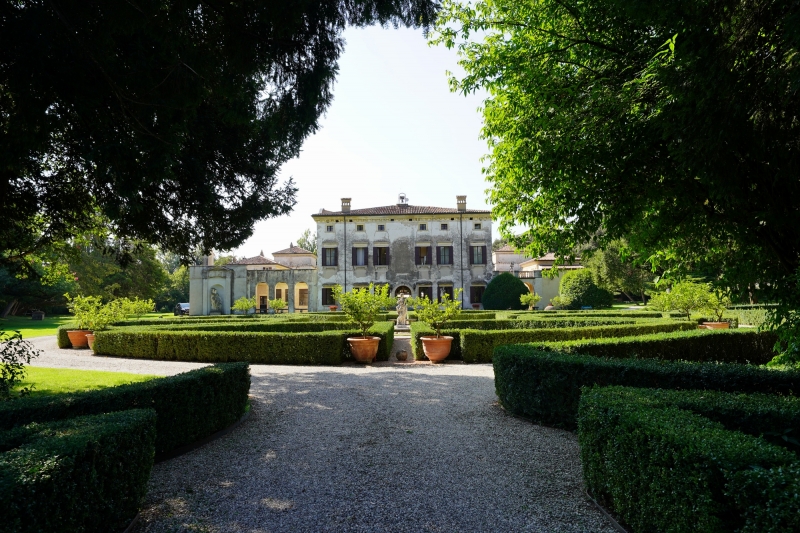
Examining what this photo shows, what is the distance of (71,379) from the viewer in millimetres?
8359

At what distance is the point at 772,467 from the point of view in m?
2.14

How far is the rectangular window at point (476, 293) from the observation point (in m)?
31.9

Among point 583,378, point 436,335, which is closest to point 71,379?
point 436,335

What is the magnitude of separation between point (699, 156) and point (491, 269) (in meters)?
28.6

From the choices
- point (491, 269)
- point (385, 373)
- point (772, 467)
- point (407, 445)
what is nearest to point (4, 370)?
point (407, 445)

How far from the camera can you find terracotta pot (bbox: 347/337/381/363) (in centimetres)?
1125

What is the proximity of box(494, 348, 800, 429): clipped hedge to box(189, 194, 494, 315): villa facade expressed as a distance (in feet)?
84.9

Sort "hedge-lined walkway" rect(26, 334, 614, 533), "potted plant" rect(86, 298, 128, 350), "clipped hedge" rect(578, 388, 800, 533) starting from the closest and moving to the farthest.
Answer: "clipped hedge" rect(578, 388, 800, 533)
"hedge-lined walkway" rect(26, 334, 614, 533)
"potted plant" rect(86, 298, 128, 350)

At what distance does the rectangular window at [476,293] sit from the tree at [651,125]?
24.7 meters

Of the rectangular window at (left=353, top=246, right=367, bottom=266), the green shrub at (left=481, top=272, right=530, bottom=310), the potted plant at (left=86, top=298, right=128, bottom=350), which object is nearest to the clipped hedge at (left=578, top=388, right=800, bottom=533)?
the potted plant at (left=86, top=298, right=128, bottom=350)

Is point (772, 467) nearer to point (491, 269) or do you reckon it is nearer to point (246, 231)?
point (246, 231)

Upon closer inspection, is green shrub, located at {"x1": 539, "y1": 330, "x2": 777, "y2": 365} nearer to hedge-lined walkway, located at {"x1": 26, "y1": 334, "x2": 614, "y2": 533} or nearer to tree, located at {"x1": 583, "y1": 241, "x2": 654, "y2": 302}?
hedge-lined walkway, located at {"x1": 26, "y1": 334, "x2": 614, "y2": 533}

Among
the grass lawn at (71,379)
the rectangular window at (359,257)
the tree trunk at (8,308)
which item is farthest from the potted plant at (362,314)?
the tree trunk at (8,308)

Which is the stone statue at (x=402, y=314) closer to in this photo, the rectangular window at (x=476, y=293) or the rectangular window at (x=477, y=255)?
the rectangular window at (x=476, y=293)
